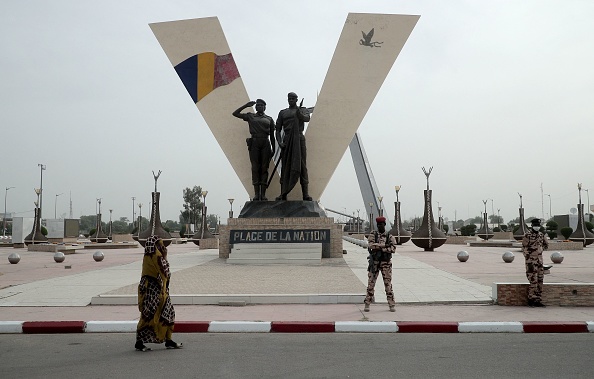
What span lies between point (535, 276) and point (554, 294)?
448 millimetres

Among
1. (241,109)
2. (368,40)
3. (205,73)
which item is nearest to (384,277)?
(241,109)

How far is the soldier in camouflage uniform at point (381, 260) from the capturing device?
774cm

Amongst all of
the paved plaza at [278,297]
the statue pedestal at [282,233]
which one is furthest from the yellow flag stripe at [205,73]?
the paved plaza at [278,297]

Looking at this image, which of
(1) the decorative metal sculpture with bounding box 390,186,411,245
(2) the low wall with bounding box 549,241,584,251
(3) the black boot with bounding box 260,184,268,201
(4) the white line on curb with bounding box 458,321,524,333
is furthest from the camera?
(1) the decorative metal sculpture with bounding box 390,186,411,245

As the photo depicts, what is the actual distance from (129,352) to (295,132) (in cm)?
1238

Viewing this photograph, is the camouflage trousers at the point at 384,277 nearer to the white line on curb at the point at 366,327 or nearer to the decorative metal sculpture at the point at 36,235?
the white line on curb at the point at 366,327

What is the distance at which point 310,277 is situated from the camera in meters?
11.5

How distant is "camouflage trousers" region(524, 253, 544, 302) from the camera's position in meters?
8.10

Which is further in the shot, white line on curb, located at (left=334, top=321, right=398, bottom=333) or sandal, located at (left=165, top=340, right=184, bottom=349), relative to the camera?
white line on curb, located at (left=334, top=321, right=398, bottom=333)

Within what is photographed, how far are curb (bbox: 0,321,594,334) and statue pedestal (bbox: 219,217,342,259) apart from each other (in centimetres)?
930

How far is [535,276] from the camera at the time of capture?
8.12 metres

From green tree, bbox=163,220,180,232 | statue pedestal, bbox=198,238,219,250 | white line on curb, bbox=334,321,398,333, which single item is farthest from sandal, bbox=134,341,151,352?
green tree, bbox=163,220,180,232

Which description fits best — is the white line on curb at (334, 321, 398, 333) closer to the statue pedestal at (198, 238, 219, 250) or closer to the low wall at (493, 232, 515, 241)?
the statue pedestal at (198, 238, 219, 250)

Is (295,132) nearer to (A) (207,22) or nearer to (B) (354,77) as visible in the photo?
(B) (354,77)
